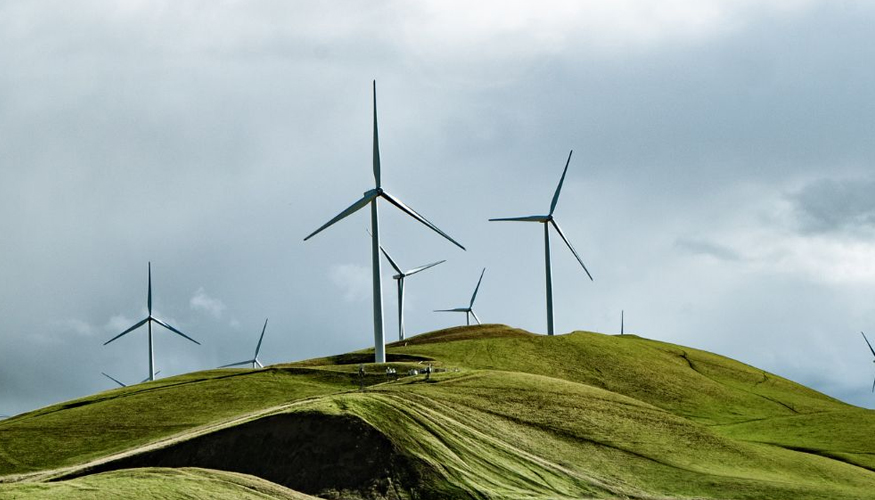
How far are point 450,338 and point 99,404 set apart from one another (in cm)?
5893

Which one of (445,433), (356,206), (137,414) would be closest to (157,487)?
(445,433)

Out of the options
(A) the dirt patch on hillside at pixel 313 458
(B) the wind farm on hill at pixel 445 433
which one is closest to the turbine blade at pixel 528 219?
(B) the wind farm on hill at pixel 445 433

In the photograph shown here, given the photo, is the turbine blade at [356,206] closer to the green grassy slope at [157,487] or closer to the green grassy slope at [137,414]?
the green grassy slope at [137,414]

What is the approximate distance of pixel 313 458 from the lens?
203ft

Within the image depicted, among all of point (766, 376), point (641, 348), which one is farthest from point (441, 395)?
point (766, 376)

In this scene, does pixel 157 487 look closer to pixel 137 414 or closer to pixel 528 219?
pixel 137 414

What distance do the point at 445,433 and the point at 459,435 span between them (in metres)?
1.62

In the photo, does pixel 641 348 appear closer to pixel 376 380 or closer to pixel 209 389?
pixel 376 380

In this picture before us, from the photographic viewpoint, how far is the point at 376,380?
311 ft

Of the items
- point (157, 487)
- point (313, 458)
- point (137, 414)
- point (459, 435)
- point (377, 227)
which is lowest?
point (157, 487)

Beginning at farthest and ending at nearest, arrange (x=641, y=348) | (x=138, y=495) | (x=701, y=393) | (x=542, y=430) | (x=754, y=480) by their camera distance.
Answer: (x=641, y=348) < (x=701, y=393) < (x=542, y=430) < (x=754, y=480) < (x=138, y=495)

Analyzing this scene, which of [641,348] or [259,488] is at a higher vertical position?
[641,348]

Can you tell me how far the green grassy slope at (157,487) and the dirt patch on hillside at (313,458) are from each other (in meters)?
5.85

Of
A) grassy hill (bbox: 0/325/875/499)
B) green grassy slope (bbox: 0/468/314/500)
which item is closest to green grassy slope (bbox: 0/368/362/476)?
grassy hill (bbox: 0/325/875/499)
